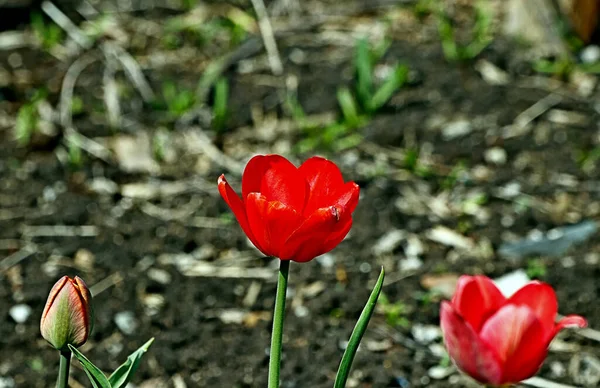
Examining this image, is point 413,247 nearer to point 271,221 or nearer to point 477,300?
point 477,300

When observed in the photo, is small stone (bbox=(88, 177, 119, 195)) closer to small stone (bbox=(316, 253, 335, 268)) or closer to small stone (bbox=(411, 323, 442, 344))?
small stone (bbox=(316, 253, 335, 268))

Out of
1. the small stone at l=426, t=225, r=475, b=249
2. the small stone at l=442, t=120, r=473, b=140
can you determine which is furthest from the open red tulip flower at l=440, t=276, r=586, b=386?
the small stone at l=442, t=120, r=473, b=140

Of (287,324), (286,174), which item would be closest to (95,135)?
(287,324)

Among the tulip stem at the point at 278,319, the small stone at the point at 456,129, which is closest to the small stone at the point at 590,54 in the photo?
the small stone at the point at 456,129

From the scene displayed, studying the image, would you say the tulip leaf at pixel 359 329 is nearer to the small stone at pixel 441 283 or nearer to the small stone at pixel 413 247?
the small stone at pixel 441 283

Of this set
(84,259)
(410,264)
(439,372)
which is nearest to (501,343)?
(439,372)

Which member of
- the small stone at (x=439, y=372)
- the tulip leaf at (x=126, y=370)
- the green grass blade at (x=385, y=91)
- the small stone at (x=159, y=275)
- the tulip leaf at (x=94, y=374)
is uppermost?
the tulip leaf at (x=94, y=374)

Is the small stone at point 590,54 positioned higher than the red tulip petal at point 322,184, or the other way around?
the red tulip petal at point 322,184
